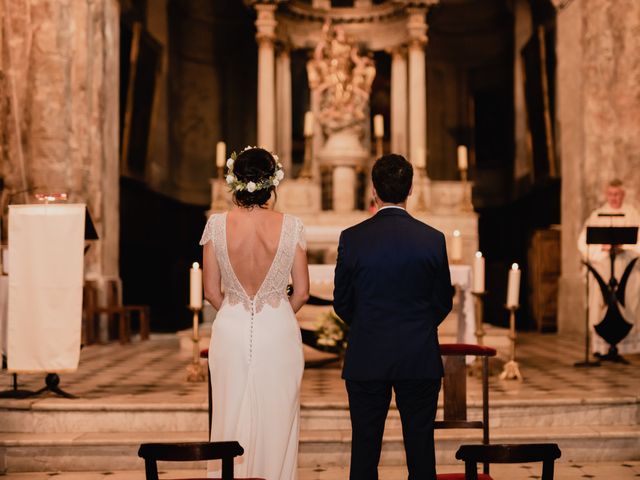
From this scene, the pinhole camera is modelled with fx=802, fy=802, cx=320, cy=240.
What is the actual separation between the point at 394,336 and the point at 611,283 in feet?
19.0

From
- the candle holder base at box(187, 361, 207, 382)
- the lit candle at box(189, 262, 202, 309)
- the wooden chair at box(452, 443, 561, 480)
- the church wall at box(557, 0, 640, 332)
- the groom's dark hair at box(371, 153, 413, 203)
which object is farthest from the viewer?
the church wall at box(557, 0, 640, 332)

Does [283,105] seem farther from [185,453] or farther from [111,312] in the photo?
[185,453]

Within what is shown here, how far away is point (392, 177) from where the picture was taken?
10.1 feet

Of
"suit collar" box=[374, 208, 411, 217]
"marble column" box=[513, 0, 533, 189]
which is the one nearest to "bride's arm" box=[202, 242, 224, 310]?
"suit collar" box=[374, 208, 411, 217]

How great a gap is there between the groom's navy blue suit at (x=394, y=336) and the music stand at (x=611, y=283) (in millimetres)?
5161

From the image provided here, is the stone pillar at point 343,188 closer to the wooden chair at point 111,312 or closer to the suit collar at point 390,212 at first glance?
the wooden chair at point 111,312

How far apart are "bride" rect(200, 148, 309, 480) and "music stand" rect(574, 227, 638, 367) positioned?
4981 mm

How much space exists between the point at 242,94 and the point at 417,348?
45.0 feet

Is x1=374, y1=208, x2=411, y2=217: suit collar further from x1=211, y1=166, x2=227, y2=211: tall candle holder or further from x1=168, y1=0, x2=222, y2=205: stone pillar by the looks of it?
x1=168, y1=0, x2=222, y2=205: stone pillar

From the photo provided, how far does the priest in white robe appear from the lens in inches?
333

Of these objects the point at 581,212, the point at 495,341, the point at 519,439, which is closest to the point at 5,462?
the point at 519,439

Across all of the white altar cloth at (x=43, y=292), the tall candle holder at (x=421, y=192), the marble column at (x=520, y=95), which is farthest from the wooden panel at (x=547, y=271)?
the white altar cloth at (x=43, y=292)

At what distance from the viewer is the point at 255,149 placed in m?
3.55

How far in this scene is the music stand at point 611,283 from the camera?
7785mm
